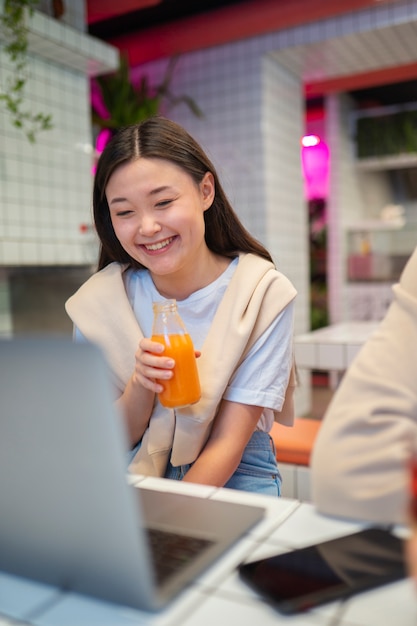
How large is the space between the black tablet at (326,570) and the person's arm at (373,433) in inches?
1.9

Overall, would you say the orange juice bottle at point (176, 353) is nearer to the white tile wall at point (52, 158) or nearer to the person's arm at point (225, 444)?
the person's arm at point (225, 444)

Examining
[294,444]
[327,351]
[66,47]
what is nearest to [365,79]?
[66,47]

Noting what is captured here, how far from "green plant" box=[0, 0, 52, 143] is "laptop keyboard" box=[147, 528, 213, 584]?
7.81 feet

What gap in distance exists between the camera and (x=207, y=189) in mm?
1557

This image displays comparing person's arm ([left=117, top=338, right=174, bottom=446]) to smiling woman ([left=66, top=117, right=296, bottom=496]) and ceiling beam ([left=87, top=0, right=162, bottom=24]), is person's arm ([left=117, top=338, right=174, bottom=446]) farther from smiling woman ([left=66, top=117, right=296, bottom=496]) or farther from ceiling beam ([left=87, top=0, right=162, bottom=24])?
ceiling beam ([left=87, top=0, right=162, bottom=24])

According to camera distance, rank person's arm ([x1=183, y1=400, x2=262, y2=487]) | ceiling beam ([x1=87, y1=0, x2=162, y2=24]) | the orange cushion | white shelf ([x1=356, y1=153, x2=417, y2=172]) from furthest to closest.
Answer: white shelf ([x1=356, y1=153, x2=417, y2=172]) < ceiling beam ([x1=87, y1=0, x2=162, y2=24]) < the orange cushion < person's arm ([x1=183, y1=400, x2=262, y2=487])

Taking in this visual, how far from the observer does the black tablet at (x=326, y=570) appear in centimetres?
61

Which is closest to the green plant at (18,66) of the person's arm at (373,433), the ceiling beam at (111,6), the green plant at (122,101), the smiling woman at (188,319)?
the ceiling beam at (111,6)

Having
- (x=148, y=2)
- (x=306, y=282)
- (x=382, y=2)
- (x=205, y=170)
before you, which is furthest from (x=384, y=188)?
(x=205, y=170)

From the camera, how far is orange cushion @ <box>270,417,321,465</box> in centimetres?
213

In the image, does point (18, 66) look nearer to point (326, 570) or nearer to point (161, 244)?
point (161, 244)

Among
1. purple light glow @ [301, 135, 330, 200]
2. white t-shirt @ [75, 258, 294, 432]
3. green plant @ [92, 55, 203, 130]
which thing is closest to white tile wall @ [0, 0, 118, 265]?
green plant @ [92, 55, 203, 130]

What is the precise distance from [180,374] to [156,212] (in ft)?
1.32

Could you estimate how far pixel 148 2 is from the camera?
371 cm
